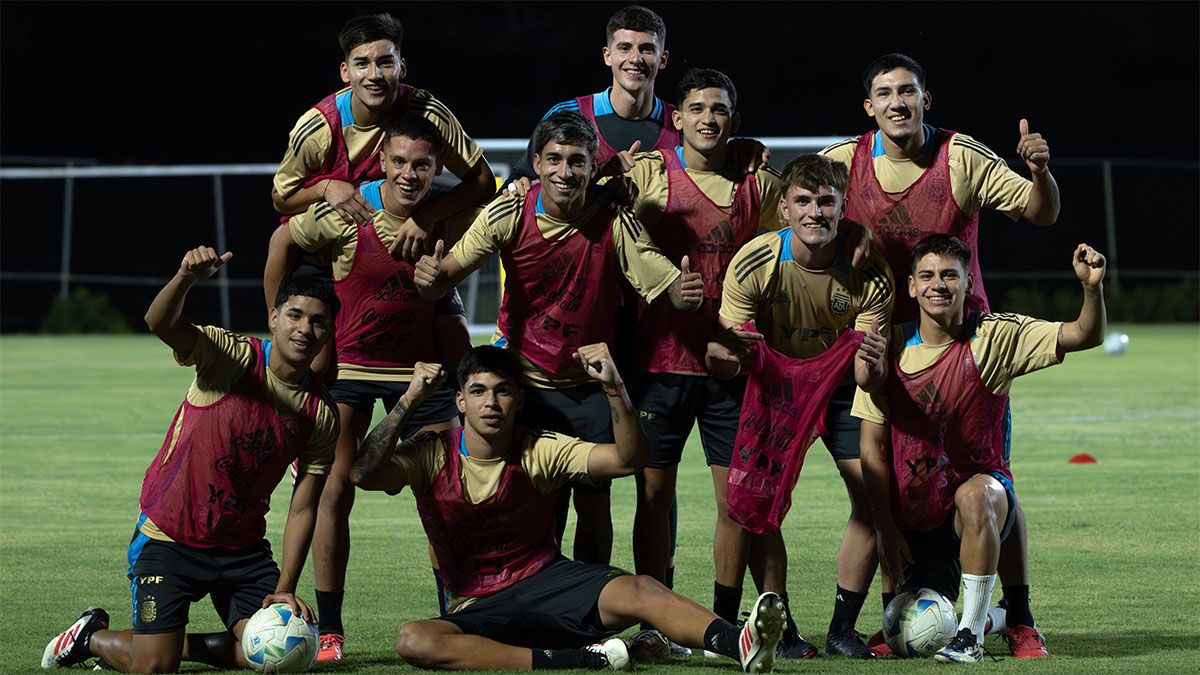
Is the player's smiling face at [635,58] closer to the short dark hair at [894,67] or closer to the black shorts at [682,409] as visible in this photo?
the short dark hair at [894,67]

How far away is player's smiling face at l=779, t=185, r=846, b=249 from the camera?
596 cm

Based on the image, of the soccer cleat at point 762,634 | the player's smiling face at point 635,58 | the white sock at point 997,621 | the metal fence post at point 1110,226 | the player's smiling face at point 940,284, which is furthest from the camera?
the metal fence post at point 1110,226

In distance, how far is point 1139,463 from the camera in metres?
11.3

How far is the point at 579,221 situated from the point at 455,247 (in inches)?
18.1

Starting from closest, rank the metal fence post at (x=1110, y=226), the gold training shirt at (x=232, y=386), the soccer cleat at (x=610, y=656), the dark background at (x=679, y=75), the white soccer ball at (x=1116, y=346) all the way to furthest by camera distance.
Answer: the soccer cleat at (x=610, y=656) < the gold training shirt at (x=232, y=386) < the white soccer ball at (x=1116, y=346) < the metal fence post at (x=1110, y=226) < the dark background at (x=679, y=75)

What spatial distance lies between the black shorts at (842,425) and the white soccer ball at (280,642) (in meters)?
2.08

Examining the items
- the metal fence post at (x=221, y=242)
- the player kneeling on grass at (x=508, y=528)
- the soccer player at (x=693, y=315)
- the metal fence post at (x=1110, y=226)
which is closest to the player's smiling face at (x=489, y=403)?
the player kneeling on grass at (x=508, y=528)

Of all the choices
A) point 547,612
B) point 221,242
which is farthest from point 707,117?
point 221,242

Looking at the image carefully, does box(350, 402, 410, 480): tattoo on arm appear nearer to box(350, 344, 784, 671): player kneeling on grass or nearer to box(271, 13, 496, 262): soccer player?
box(350, 344, 784, 671): player kneeling on grass

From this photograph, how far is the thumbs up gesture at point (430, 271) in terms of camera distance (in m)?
5.86

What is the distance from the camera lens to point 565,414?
20.1 feet

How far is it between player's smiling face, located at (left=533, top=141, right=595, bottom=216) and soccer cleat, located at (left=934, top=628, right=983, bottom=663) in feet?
6.67

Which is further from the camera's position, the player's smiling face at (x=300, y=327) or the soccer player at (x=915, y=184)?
the soccer player at (x=915, y=184)

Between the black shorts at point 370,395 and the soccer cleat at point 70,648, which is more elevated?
the black shorts at point 370,395
